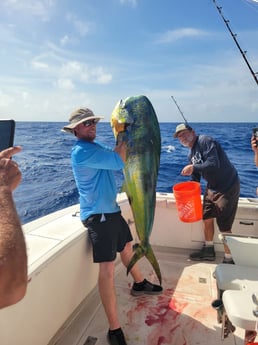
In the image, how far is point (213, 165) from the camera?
3225 millimetres

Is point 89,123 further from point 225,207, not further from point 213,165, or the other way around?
point 225,207

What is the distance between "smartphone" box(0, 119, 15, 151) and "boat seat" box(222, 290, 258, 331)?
1.40m

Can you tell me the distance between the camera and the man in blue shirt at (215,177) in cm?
326

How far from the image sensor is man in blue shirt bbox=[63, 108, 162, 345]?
2141mm

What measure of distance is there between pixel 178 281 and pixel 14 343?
177 centimetres

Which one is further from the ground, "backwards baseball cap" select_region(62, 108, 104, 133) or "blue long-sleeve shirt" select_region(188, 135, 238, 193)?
"backwards baseball cap" select_region(62, 108, 104, 133)

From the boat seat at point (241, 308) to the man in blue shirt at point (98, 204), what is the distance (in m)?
0.88

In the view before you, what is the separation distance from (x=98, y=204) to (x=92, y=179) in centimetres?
20

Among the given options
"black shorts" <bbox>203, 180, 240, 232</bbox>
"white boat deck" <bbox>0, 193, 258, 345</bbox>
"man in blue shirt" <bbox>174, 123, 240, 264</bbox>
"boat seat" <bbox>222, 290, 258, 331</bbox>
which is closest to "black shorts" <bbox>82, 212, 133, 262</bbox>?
"white boat deck" <bbox>0, 193, 258, 345</bbox>

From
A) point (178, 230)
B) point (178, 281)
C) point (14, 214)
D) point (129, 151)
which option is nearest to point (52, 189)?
point (178, 230)

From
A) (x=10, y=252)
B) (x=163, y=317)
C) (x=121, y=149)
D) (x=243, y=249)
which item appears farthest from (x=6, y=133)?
(x=163, y=317)

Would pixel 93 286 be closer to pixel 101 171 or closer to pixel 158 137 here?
pixel 101 171

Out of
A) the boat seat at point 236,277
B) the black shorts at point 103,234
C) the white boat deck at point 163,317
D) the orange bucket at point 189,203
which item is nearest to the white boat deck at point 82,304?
the white boat deck at point 163,317

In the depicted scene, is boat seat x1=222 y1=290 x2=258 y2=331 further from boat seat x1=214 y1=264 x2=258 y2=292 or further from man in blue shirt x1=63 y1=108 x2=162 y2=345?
man in blue shirt x1=63 y1=108 x2=162 y2=345
